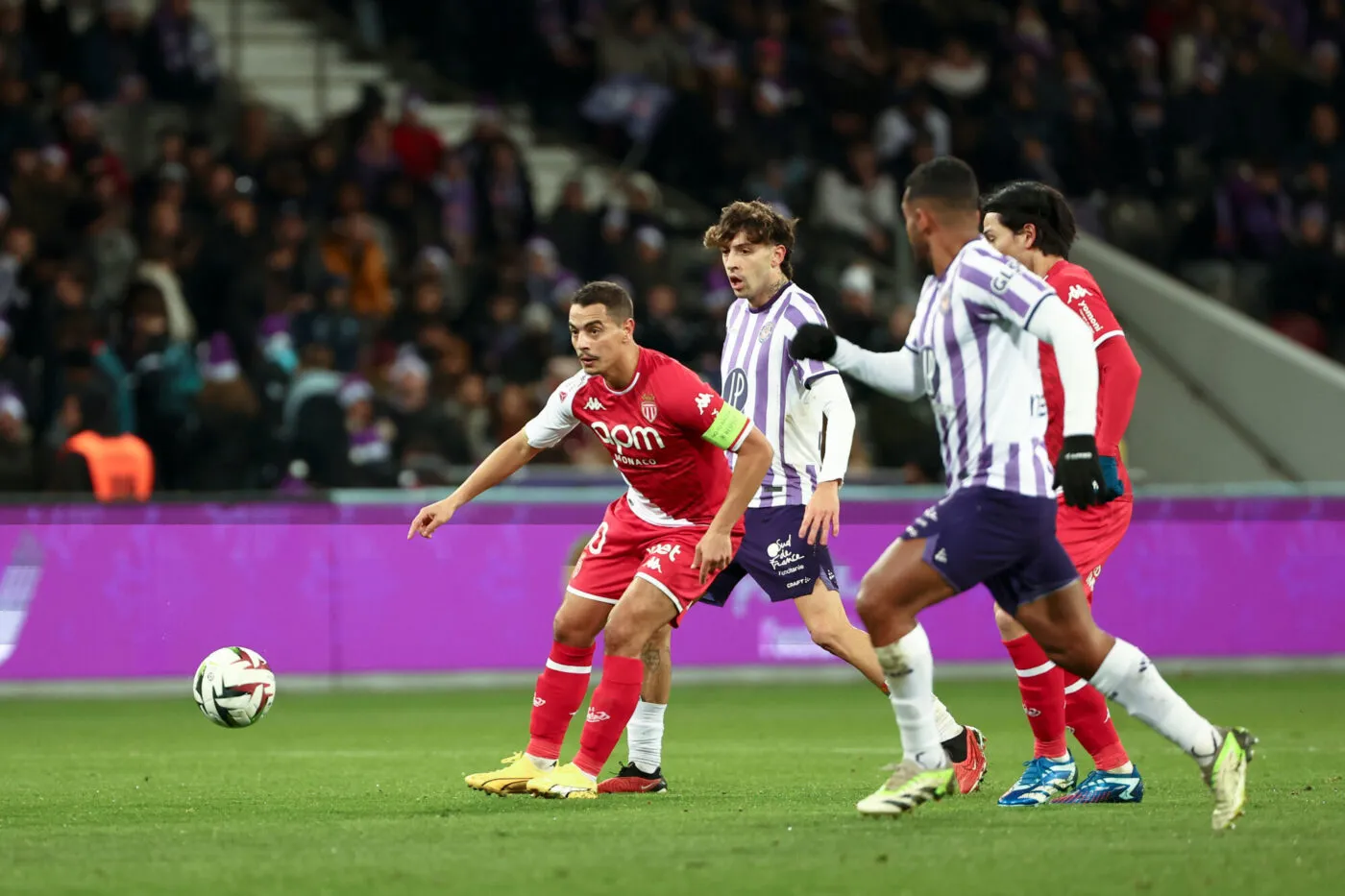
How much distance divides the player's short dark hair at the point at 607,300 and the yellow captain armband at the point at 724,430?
0.53 meters

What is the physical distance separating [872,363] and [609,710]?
188 centimetres

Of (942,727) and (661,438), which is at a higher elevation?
(661,438)

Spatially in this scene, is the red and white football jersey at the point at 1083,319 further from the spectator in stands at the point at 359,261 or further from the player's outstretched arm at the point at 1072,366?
the spectator in stands at the point at 359,261

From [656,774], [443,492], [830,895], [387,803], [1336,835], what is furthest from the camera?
[443,492]

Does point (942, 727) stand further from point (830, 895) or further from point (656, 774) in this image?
point (830, 895)

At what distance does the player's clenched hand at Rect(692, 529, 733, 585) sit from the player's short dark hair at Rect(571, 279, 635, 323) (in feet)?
3.00

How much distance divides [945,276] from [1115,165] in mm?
14871

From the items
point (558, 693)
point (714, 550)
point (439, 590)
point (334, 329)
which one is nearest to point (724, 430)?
point (714, 550)

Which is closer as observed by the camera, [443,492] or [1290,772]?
[1290,772]

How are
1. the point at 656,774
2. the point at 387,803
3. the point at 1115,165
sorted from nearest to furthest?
the point at 387,803 → the point at 656,774 → the point at 1115,165

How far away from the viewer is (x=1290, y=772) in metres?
8.97

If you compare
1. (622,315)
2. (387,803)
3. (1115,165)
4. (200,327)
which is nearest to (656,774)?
(387,803)

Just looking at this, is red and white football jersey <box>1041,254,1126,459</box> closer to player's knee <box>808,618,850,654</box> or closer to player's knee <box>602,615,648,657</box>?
player's knee <box>808,618,850,654</box>

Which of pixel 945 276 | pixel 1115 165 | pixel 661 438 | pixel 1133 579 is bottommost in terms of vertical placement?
pixel 1133 579
